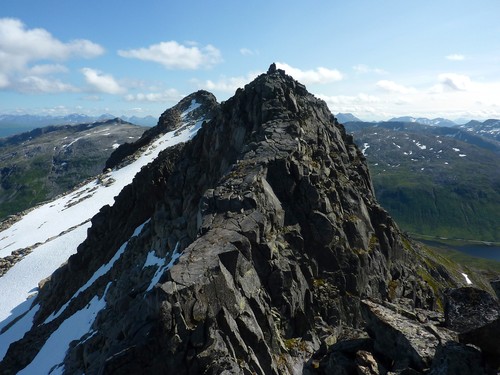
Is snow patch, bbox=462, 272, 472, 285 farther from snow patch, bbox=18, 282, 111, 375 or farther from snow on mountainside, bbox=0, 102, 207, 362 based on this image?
snow patch, bbox=18, 282, 111, 375

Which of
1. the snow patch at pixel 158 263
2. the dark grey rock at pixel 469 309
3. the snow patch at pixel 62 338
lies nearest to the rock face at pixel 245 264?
the snow patch at pixel 158 263

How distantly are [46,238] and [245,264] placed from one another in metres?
71.2

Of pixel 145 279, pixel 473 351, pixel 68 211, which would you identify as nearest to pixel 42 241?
pixel 68 211

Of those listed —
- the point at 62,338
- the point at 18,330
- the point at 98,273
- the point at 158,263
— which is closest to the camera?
the point at 158,263

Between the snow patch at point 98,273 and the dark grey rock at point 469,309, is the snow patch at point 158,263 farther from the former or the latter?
the dark grey rock at point 469,309

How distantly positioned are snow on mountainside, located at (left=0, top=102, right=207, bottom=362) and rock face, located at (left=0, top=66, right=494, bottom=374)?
171 inches

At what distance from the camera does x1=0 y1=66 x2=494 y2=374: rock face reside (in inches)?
760

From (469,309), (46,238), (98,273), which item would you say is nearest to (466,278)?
(98,273)

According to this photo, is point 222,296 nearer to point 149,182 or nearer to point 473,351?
point 473,351

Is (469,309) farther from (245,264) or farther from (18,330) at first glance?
(18,330)

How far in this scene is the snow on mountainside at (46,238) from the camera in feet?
187

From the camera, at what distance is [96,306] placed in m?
43.1

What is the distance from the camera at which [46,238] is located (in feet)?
270

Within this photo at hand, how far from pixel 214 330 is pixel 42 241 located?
73.1m
